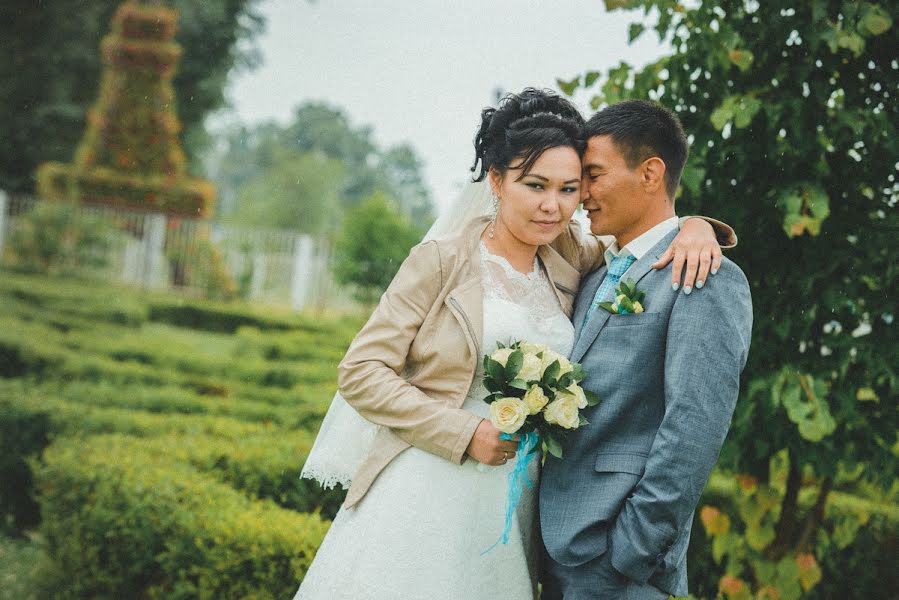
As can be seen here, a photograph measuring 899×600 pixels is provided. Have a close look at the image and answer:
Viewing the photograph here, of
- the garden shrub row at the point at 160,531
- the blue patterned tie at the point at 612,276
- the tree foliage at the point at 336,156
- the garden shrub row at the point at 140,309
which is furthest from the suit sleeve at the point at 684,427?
the tree foliage at the point at 336,156

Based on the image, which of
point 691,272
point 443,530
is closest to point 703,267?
point 691,272

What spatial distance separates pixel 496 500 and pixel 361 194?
158ft

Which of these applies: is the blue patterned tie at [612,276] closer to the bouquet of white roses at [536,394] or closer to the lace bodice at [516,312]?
the lace bodice at [516,312]

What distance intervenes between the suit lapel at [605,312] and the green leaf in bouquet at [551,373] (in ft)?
0.68

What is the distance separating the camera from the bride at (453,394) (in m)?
2.04

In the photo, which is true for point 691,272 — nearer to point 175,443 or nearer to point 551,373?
point 551,373

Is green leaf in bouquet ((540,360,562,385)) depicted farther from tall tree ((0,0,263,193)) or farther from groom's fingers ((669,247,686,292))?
tall tree ((0,0,263,193))

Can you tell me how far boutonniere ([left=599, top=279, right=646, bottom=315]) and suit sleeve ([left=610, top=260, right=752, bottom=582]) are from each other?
0.11 metres

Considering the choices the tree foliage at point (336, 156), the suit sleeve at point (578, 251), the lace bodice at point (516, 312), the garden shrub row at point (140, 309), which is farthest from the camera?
the tree foliage at point (336, 156)

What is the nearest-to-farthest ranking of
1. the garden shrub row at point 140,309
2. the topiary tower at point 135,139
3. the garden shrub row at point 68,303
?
the garden shrub row at point 68,303 < the garden shrub row at point 140,309 < the topiary tower at point 135,139

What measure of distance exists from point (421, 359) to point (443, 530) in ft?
1.49

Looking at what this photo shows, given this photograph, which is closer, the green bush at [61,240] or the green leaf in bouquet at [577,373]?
the green leaf in bouquet at [577,373]

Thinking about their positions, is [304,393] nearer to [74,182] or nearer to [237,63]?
[74,182]

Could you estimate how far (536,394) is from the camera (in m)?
1.80
